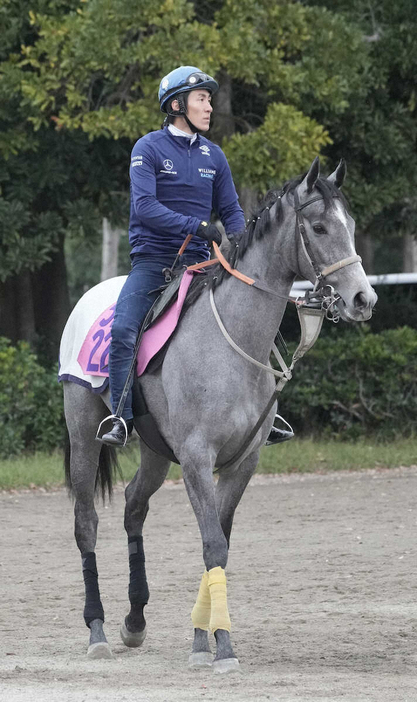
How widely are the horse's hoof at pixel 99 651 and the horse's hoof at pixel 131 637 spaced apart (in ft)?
0.83

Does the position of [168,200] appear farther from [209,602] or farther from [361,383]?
[361,383]

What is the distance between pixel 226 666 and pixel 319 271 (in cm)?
192

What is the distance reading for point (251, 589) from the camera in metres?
7.95

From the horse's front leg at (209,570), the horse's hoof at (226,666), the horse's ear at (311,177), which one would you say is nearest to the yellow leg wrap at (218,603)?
the horse's front leg at (209,570)

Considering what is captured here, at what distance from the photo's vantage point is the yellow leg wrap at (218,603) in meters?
5.64

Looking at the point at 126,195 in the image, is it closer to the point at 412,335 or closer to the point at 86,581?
the point at 412,335

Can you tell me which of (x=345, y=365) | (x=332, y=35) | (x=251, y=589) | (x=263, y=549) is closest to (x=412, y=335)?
(x=345, y=365)

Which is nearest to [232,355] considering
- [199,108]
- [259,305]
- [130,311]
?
[259,305]

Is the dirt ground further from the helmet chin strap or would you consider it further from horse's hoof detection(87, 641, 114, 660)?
the helmet chin strap

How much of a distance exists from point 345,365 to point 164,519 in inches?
188

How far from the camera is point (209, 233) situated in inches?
238

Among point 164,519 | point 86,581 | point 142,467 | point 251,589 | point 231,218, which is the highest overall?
point 231,218

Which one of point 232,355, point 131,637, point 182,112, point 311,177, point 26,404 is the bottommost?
point 26,404

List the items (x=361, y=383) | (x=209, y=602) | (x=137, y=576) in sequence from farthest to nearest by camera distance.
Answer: (x=361, y=383) → (x=137, y=576) → (x=209, y=602)
